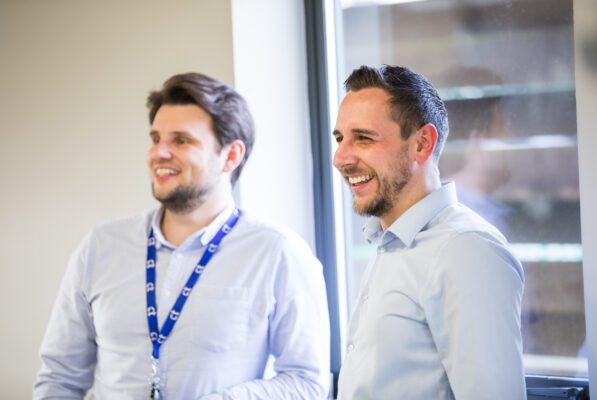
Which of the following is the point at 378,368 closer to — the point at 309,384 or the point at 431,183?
the point at 431,183

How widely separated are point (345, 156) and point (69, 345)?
45.3 inches

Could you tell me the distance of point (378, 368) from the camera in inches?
59.4

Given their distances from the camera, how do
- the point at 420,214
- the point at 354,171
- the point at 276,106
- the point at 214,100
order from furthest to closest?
the point at 276,106
the point at 214,100
the point at 354,171
the point at 420,214

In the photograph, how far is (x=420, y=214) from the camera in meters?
1.60

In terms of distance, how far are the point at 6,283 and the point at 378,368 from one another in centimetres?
212

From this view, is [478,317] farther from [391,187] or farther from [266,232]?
[266,232]

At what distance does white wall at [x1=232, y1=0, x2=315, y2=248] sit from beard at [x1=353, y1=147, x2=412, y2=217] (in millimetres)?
952

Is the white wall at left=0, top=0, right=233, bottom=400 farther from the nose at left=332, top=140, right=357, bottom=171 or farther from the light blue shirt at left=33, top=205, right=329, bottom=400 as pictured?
the nose at left=332, top=140, right=357, bottom=171

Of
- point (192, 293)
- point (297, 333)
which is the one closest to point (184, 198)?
point (192, 293)

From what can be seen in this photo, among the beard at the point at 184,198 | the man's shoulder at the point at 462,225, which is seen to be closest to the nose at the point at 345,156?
the man's shoulder at the point at 462,225

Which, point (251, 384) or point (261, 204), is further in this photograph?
point (261, 204)

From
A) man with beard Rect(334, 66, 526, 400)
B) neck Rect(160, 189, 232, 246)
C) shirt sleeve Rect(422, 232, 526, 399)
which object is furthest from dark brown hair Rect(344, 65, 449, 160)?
neck Rect(160, 189, 232, 246)

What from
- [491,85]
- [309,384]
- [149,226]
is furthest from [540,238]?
[149,226]

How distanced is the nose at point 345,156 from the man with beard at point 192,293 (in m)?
0.55
